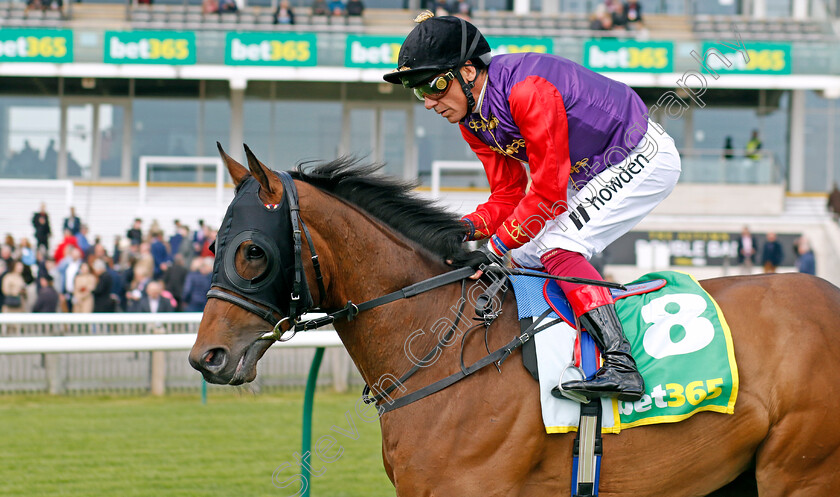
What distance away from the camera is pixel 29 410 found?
751 centimetres

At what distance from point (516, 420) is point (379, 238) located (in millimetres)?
727

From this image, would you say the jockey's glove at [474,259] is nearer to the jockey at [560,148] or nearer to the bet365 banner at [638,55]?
the jockey at [560,148]

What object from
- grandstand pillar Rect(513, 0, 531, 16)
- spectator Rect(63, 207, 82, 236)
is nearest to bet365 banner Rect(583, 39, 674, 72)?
grandstand pillar Rect(513, 0, 531, 16)

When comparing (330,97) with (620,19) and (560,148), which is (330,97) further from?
(560,148)

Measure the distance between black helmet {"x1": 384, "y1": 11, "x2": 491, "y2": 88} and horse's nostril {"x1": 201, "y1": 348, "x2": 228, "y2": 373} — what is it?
41.1 inches

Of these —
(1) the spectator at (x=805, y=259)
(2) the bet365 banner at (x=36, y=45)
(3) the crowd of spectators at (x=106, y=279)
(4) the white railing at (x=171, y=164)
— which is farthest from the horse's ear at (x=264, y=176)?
(2) the bet365 banner at (x=36, y=45)

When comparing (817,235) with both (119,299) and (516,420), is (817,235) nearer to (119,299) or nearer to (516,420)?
(119,299)

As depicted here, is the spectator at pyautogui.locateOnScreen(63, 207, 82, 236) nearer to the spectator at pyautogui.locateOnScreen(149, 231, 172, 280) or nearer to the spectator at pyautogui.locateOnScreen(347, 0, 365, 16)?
the spectator at pyautogui.locateOnScreen(149, 231, 172, 280)

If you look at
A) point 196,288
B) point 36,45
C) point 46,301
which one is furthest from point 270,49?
point 196,288

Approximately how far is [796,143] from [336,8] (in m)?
12.5

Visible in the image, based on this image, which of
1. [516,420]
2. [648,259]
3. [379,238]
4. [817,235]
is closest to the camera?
[516,420]

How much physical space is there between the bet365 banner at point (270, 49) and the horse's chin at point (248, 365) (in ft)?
58.1

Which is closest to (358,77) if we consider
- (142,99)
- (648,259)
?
(142,99)

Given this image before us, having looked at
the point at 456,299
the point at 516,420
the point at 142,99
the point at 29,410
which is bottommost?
the point at 29,410
